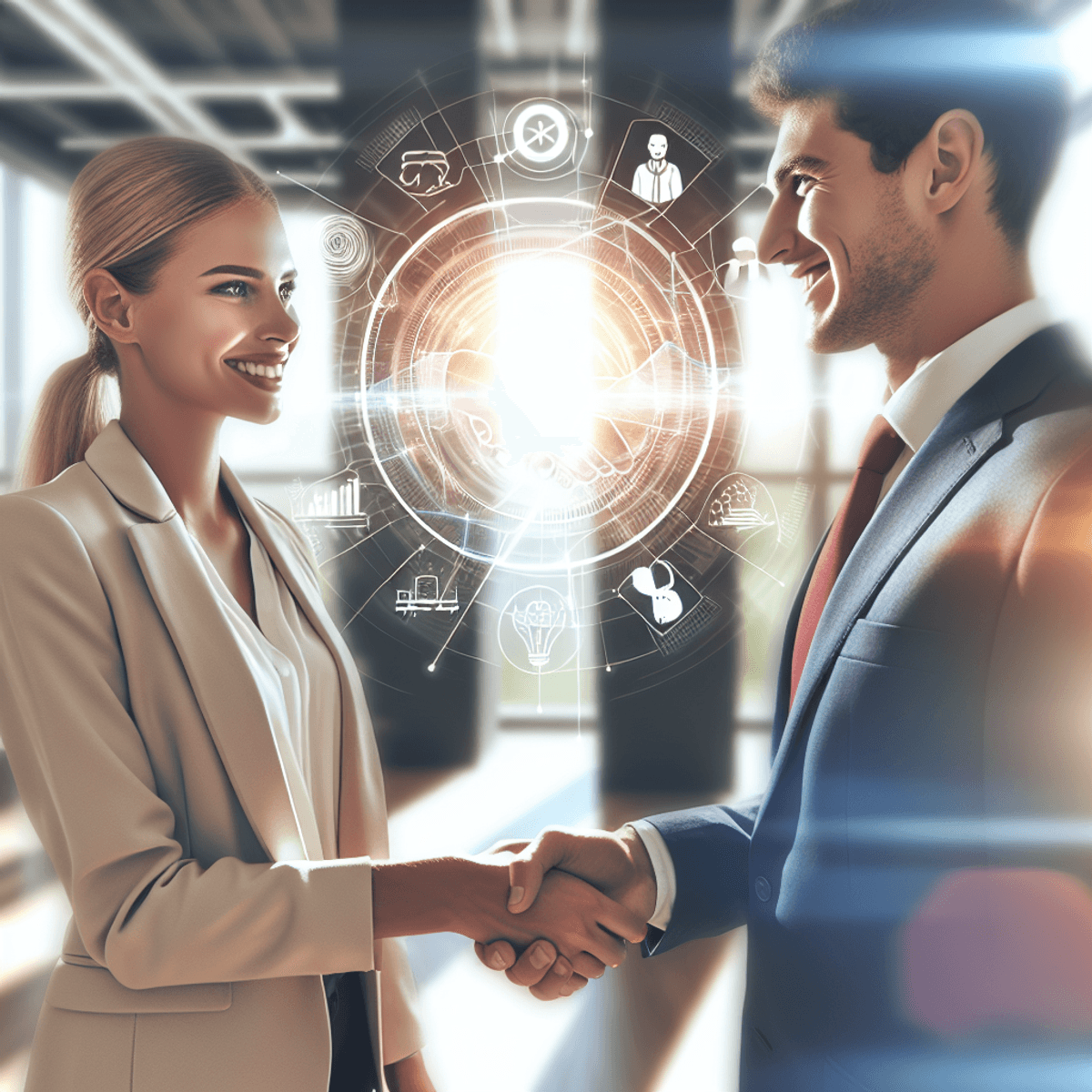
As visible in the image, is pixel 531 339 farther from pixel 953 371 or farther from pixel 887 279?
pixel 953 371

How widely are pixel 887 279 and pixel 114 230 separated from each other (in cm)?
112

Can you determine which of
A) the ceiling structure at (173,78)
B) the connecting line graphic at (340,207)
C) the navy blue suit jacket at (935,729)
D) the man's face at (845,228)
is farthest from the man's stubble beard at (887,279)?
the ceiling structure at (173,78)

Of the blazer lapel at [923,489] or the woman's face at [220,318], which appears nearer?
the blazer lapel at [923,489]

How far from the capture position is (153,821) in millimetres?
1025

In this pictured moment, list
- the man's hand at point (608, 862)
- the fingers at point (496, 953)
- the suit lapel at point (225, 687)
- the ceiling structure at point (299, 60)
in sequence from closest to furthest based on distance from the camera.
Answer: the suit lapel at point (225, 687) < the fingers at point (496, 953) < the man's hand at point (608, 862) < the ceiling structure at point (299, 60)

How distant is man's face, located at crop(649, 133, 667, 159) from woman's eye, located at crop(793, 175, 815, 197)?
3.24ft

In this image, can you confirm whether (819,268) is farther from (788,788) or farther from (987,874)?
(987,874)

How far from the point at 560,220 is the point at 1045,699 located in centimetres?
168

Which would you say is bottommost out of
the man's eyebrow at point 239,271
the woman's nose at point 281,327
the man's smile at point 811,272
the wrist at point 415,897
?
the wrist at point 415,897

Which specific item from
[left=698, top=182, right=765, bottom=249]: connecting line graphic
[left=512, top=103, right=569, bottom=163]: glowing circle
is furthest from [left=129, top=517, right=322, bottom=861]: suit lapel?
[left=698, top=182, right=765, bottom=249]: connecting line graphic

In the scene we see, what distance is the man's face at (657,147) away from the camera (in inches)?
85.6

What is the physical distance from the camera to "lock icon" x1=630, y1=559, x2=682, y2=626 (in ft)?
7.51

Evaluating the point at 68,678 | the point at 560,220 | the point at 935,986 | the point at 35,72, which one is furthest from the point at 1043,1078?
the point at 35,72

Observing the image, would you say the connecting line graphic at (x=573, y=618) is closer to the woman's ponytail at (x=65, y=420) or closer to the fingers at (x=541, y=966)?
the fingers at (x=541, y=966)
